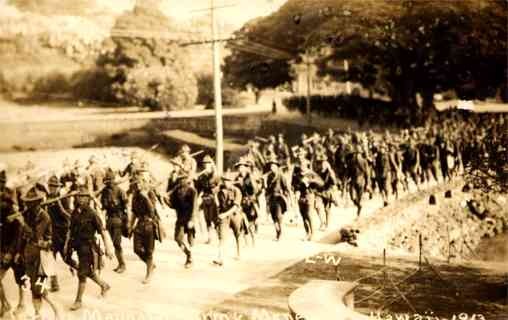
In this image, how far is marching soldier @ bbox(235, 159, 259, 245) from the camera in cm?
1026

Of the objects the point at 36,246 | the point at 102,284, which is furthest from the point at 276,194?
the point at 36,246

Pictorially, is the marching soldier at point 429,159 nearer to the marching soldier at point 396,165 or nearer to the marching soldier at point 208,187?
the marching soldier at point 396,165

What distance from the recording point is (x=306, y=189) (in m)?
10.9

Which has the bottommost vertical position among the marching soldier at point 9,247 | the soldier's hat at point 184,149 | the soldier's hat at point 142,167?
the marching soldier at point 9,247

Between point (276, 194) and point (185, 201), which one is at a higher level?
point (185, 201)

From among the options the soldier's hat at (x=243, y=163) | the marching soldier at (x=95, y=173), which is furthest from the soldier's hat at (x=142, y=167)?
the soldier's hat at (x=243, y=163)

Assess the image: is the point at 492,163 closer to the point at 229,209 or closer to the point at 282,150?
the point at 229,209

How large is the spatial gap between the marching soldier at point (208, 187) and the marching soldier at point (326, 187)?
2181 mm

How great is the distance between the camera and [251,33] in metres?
9.66

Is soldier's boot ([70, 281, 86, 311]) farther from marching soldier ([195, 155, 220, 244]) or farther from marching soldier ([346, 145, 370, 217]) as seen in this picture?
marching soldier ([346, 145, 370, 217])

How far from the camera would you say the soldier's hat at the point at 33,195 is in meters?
8.13

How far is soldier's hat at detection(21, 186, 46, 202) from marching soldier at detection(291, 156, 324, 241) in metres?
4.05


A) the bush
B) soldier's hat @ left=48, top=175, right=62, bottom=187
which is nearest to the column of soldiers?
soldier's hat @ left=48, top=175, right=62, bottom=187

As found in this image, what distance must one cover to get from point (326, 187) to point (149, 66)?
12.1 ft
